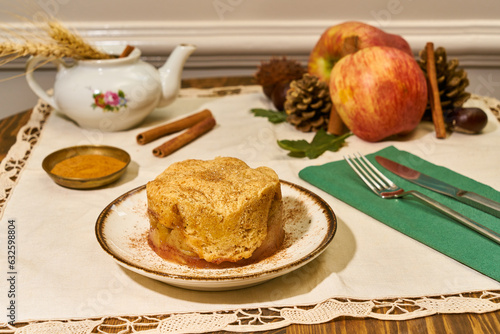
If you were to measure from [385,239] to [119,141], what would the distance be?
2.91 feet

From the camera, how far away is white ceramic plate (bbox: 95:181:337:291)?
0.68 metres

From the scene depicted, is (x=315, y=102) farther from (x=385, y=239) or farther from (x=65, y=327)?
(x=65, y=327)

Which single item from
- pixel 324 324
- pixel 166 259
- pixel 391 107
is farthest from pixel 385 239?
pixel 391 107

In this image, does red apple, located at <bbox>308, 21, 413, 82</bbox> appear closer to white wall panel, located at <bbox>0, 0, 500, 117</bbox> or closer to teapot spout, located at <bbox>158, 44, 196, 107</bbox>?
teapot spout, located at <bbox>158, 44, 196, 107</bbox>

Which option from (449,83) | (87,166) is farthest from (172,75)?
(449,83)

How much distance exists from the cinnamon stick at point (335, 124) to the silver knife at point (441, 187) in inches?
11.2

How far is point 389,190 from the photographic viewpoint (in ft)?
→ 3.49

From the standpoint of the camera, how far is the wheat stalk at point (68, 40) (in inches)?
55.6

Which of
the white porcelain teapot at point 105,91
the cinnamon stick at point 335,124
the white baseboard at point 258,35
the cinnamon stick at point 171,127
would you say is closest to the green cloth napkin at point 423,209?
the cinnamon stick at point 335,124

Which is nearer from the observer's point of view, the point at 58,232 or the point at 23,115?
the point at 58,232

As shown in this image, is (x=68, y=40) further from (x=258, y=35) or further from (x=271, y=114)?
(x=258, y=35)

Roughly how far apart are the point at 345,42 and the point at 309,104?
217 mm

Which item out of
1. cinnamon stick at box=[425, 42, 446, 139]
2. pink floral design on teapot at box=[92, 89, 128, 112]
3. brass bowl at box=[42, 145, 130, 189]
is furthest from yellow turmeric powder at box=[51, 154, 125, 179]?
cinnamon stick at box=[425, 42, 446, 139]

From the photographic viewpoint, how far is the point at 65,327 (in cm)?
68
